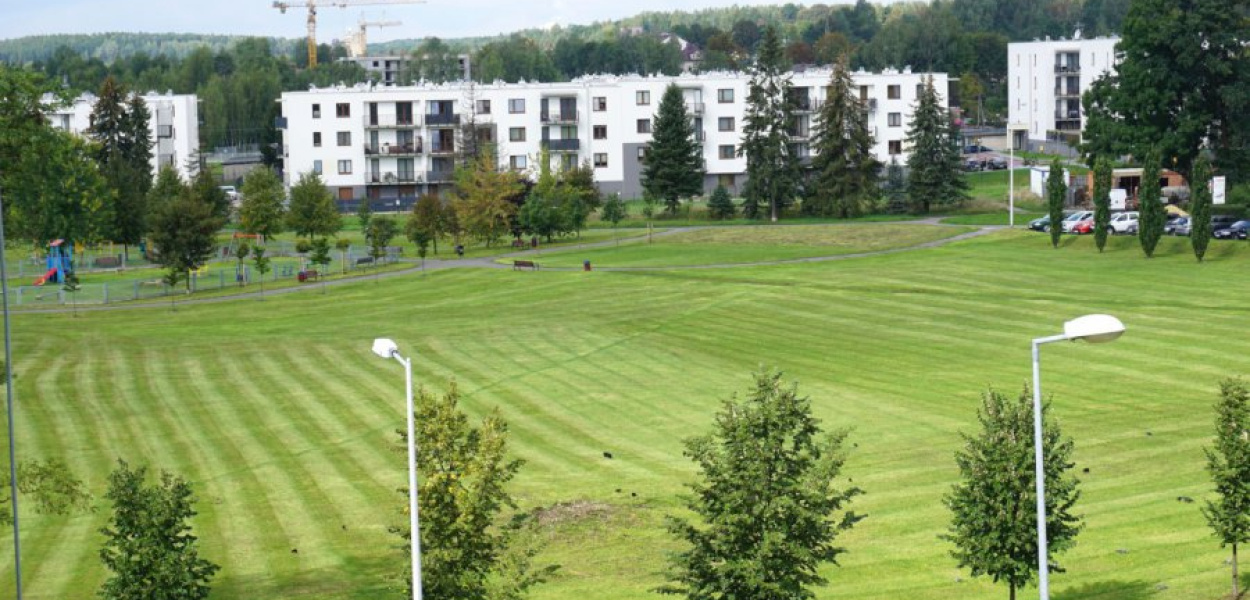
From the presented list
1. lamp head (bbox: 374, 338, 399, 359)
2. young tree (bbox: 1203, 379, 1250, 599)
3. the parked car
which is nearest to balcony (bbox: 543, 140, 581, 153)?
the parked car

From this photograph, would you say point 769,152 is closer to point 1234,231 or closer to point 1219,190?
point 1219,190

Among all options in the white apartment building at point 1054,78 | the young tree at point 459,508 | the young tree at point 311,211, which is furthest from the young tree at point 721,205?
the young tree at point 459,508

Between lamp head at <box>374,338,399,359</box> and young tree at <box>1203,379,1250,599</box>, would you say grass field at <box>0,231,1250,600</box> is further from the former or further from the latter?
lamp head at <box>374,338,399,359</box>

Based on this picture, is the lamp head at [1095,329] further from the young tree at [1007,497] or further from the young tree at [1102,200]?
the young tree at [1102,200]

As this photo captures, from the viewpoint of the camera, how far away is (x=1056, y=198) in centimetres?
9431

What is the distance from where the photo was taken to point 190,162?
165375mm

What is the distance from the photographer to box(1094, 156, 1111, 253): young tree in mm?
92062

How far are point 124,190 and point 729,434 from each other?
9268 cm

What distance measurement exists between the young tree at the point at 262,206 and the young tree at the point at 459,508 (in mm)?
93325

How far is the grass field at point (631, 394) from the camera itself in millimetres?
38531

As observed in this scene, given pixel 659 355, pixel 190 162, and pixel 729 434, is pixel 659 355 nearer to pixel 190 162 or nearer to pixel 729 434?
pixel 729 434

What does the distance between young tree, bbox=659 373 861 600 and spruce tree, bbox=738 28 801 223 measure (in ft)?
329

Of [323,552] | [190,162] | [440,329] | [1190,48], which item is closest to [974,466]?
[323,552]

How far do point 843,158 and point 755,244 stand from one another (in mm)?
18592
